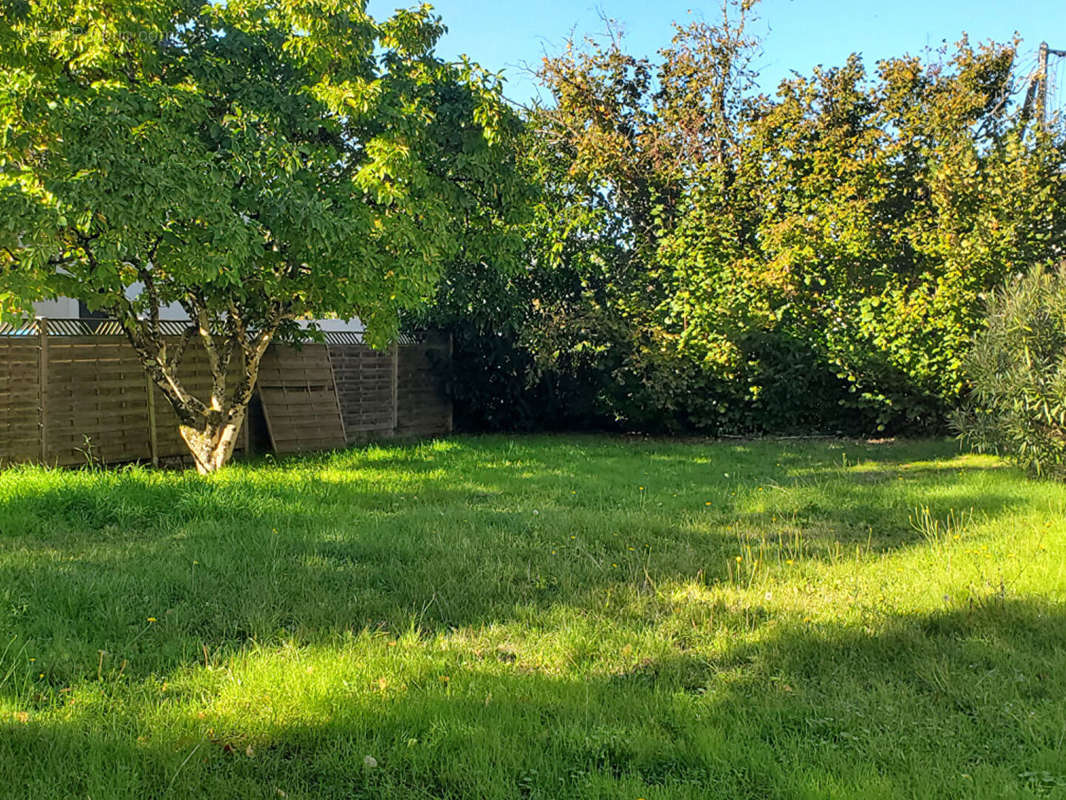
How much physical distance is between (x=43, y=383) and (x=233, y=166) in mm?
3527

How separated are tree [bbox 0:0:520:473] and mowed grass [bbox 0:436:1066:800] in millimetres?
2000

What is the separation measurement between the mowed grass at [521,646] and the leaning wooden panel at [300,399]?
3634 mm

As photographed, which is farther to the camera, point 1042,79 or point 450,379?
point 450,379

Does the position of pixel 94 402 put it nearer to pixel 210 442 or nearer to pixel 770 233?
pixel 210 442

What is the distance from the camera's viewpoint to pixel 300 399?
10727 millimetres

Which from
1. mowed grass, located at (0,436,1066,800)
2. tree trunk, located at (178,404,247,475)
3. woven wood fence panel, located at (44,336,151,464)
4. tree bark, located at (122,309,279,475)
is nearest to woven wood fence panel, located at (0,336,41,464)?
woven wood fence panel, located at (44,336,151,464)

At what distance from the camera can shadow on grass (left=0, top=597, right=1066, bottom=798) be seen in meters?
2.44

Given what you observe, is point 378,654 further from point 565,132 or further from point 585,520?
point 565,132

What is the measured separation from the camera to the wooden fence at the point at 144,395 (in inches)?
318

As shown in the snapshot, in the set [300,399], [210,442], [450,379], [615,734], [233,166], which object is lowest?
[615,734]

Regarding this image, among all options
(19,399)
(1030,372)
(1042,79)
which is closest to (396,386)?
(19,399)

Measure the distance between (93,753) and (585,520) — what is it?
4.03 metres

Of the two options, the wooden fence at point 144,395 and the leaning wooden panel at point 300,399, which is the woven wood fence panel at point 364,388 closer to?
the wooden fence at point 144,395

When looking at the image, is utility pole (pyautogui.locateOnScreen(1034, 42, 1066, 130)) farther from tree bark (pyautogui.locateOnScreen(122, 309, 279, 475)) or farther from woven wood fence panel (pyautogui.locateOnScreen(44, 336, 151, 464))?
woven wood fence panel (pyautogui.locateOnScreen(44, 336, 151, 464))
